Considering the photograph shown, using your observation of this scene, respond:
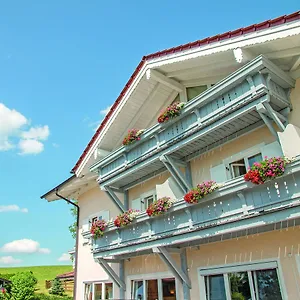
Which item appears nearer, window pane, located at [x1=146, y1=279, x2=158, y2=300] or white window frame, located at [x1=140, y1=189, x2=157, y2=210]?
window pane, located at [x1=146, y1=279, x2=158, y2=300]

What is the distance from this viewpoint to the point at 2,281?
29.4 metres

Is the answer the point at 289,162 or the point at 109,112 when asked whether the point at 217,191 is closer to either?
the point at 289,162

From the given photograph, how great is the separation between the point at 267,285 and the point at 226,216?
2.09m

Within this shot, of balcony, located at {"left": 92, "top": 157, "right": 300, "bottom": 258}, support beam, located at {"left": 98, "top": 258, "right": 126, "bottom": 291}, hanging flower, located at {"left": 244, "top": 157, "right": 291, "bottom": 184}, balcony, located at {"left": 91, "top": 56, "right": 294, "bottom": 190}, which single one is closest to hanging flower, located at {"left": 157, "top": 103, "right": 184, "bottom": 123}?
balcony, located at {"left": 91, "top": 56, "right": 294, "bottom": 190}

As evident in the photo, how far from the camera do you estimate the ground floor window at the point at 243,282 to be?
25.6 ft

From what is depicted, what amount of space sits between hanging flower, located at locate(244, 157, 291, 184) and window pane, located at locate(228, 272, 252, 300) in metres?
3.11

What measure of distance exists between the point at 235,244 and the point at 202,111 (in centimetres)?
401

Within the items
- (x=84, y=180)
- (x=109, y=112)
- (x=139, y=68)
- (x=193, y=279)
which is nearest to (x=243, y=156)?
(x=193, y=279)

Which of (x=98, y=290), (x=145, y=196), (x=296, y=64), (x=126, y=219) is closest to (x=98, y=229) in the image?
(x=126, y=219)

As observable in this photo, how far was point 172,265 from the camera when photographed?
31.3 feet

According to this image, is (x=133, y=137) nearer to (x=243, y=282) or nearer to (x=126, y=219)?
(x=126, y=219)

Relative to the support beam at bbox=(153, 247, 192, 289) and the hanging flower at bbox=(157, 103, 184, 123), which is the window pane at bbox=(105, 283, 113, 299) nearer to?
the support beam at bbox=(153, 247, 192, 289)

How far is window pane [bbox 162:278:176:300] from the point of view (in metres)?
10.4

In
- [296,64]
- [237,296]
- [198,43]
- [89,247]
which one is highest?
[198,43]
